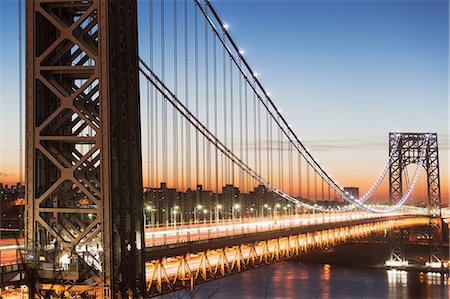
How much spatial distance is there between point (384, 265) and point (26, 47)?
67288mm

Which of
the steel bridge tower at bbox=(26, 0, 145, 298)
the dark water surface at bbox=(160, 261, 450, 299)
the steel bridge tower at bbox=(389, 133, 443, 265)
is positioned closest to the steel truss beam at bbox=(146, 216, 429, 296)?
the steel bridge tower at bbox=(26, 0, 145, 298)

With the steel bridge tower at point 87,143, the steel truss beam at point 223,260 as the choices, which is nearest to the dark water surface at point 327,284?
the steel truss beam at point 223,260

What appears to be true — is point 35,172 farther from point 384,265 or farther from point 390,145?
point 390,145

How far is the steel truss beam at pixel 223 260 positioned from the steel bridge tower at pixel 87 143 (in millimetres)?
4948

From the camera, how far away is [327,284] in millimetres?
64062

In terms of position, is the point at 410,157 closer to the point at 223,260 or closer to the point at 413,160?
the point at 413,160

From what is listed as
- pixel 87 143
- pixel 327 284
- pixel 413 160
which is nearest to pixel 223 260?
pixel 87 143

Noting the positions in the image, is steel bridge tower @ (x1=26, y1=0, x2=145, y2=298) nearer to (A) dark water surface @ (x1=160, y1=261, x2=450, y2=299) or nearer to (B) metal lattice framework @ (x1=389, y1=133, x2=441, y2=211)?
(A) dark water surface @ (x1=160, y1=261, x2=450, y2=299)

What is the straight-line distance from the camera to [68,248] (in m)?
14.0

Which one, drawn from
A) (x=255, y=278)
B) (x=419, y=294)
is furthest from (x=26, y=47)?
(x=255, y=278)

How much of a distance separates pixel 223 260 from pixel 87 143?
38.4ft

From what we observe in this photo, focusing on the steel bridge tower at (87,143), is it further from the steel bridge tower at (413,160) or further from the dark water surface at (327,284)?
the steel bridge tower at (413,160)

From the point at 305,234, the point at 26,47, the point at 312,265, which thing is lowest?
the point at 312,265

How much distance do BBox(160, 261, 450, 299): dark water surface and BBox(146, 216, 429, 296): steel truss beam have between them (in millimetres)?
13062
